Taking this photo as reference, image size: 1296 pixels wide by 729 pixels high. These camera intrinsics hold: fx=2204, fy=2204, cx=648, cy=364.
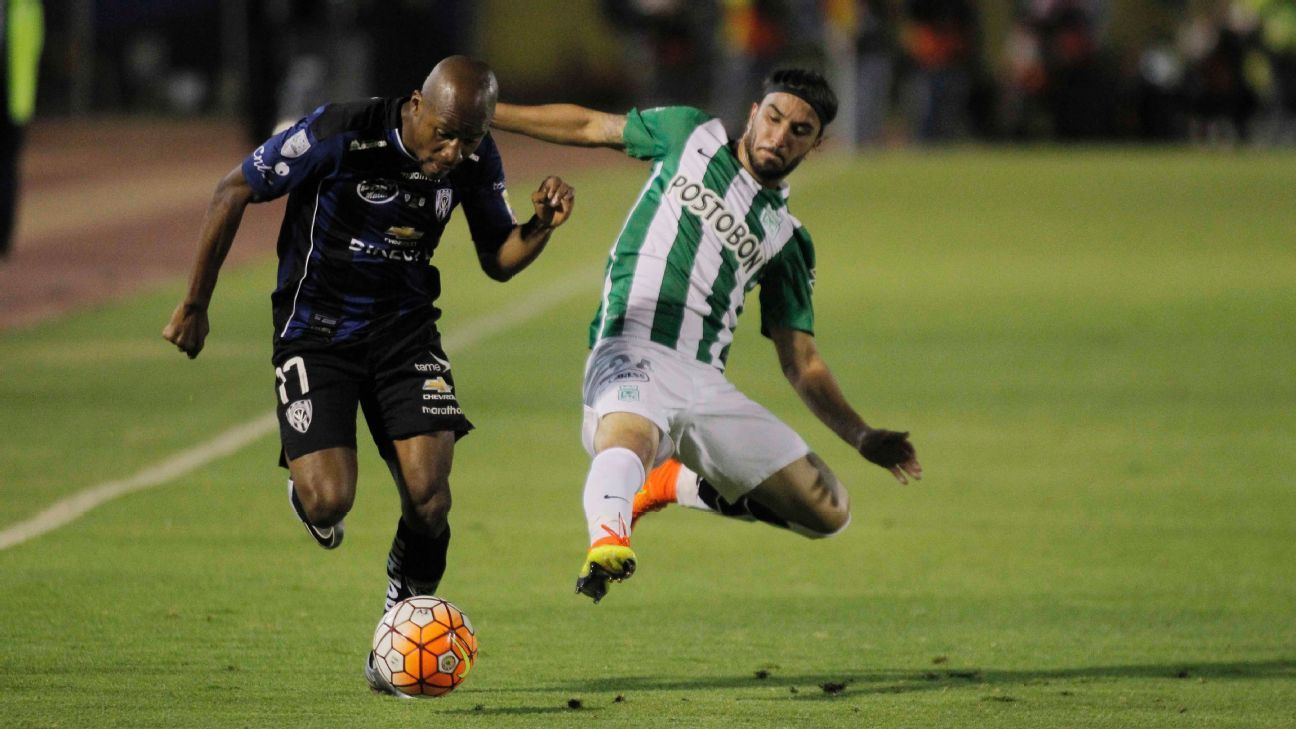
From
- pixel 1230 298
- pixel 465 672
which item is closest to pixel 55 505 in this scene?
pixel 465 672

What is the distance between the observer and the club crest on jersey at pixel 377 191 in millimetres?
7203

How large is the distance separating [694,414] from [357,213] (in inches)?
51.9

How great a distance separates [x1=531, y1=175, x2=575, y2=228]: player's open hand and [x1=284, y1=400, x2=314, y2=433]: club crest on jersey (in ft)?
3.28

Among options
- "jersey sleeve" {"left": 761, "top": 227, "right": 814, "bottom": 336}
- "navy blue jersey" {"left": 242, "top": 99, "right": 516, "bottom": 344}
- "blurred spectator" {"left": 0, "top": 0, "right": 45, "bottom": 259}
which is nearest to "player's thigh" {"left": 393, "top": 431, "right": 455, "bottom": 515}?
"navy blue jersey" {"left": 242, "top": 99, "right": 516, "bottom": 344}

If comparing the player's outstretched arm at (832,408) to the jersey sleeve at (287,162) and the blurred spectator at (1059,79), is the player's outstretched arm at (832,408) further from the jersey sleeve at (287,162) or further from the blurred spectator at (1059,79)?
the blurred spectator at (1059,79)

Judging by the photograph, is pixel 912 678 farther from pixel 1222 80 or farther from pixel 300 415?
pixel 1222 80

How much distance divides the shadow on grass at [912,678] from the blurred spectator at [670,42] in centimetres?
2854

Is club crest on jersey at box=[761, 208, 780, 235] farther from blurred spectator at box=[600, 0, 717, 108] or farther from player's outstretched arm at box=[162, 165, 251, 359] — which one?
blurred spectator at box=[600, 0, 717, 108]

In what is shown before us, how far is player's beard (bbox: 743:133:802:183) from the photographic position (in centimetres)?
750

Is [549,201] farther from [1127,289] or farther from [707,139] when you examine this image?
[1127,289]

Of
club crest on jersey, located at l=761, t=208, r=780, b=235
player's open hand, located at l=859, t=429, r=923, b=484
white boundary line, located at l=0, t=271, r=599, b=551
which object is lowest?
white boundary line, located at l=0, t=271, r=599, b=551

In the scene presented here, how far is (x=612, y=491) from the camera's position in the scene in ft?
22.0

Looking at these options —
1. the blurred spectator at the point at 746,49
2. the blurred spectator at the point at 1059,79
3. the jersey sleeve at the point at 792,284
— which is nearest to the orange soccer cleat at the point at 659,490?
the jersey sleeve at the point at 792,284

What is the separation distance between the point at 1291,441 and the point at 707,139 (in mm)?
6390
